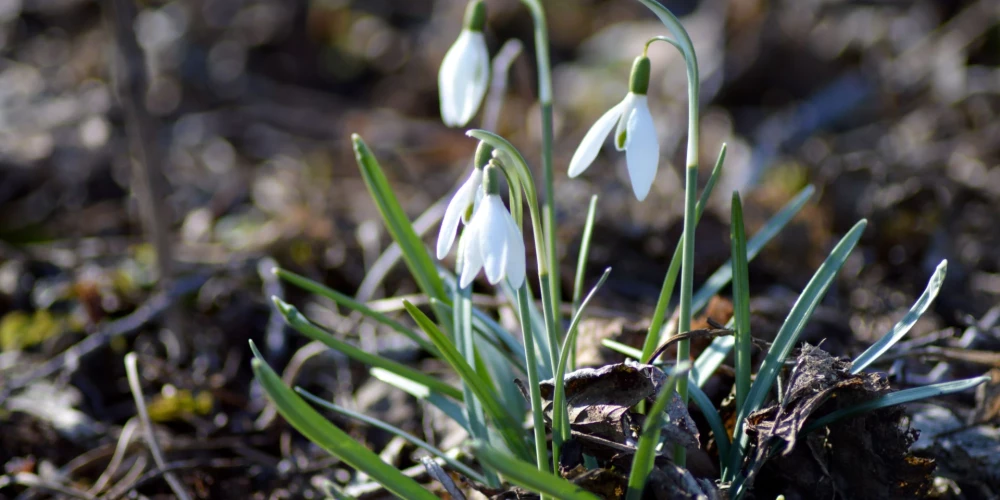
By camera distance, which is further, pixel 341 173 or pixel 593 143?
pixel 341 173

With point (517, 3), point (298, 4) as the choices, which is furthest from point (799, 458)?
point (298, 4)

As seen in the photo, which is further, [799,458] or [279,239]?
[279,239]

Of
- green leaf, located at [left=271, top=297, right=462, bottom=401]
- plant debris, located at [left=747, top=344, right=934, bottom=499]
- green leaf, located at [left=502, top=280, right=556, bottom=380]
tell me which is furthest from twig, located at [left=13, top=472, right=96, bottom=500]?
plant debris, located at [left=747, top=344, right=934, bottom=499]

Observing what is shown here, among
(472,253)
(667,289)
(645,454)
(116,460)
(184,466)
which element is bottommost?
(116,460)

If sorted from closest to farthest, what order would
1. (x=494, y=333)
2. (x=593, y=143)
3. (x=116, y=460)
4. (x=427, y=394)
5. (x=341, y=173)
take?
1. (x=593, y=143)
2. (x=427, y=394)
3. (x=494, y=333)
4. (x=116, y=460)
5. (x=341, y=173)

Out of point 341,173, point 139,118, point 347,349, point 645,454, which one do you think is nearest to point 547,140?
point 347,349

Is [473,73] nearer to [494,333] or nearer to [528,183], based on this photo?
[528,183]

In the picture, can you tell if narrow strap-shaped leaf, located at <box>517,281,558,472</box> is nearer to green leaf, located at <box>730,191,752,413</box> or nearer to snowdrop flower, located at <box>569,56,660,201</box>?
snowdrop flower, located at <box>569,56,660,201</box>

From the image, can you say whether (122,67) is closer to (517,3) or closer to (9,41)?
(517,3)

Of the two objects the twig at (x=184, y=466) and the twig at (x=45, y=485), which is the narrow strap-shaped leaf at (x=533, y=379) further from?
the twig at (x=45, y=485)
